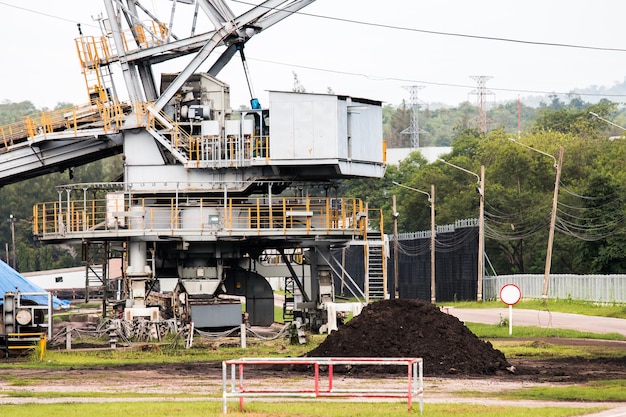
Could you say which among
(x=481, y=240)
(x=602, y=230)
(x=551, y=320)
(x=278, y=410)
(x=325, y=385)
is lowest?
(x=551, y=320)

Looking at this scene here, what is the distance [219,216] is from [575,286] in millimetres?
35037

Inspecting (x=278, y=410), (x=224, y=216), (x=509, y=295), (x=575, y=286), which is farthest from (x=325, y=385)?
(x=575, y=286)

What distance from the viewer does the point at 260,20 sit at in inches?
2013

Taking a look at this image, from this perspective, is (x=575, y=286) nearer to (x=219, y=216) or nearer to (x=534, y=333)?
(x=534, y=333)

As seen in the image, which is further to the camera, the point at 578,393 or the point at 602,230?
the point at 602,230

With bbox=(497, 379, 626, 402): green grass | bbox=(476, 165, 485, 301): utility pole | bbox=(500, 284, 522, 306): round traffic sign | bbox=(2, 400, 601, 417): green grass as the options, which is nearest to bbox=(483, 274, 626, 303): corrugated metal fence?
bbox=(476, 165, 485, 301): utility pole

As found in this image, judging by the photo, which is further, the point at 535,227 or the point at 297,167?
the point at 535,227

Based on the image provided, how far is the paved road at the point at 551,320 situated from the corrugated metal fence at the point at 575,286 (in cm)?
495

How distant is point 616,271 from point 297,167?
43.1 metres

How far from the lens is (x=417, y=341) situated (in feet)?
120

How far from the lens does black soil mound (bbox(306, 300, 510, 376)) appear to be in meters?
35.2

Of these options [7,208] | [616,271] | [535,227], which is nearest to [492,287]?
[616,271]

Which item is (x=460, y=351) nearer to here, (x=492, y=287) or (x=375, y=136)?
(x=375, y=136)

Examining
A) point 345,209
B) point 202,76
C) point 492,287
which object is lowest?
point 492,287
